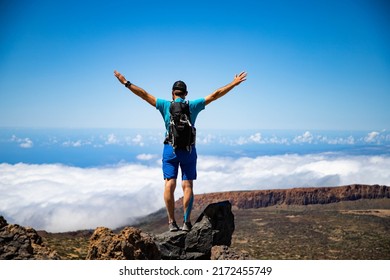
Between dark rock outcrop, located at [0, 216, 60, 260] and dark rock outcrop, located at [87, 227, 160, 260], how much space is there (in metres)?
0.66

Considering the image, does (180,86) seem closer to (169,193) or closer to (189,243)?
(169,193)

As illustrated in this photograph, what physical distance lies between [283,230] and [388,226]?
443 inches

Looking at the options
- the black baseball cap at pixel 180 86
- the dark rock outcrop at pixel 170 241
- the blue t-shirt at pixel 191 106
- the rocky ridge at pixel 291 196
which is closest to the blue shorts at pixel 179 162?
the blue t-shirt at pixel 191 106

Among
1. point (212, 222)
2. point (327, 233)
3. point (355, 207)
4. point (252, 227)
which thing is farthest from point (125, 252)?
point (355, 207)

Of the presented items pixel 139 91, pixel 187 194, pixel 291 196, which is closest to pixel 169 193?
pixel 187 194

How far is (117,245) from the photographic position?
6.20 m

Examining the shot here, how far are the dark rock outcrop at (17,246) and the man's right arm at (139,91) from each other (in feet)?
9.22

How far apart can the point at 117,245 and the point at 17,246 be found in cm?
148

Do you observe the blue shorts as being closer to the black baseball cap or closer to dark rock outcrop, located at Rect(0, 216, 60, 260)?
the black baseball cap

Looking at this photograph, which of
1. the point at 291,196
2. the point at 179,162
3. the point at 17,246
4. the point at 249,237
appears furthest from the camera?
the point at 291,196

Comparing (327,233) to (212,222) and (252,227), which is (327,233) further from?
(212,222)

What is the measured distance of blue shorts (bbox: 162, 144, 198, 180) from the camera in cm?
671

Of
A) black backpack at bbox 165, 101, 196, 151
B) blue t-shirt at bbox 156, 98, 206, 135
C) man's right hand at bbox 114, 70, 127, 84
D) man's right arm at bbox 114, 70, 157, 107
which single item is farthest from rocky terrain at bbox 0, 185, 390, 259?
man's right hand at bbox 114, 70, 127, 84

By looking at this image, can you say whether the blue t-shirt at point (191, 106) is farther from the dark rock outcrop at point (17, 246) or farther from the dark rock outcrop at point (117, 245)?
Result: the dark rock outcrop at point (17, 246)
